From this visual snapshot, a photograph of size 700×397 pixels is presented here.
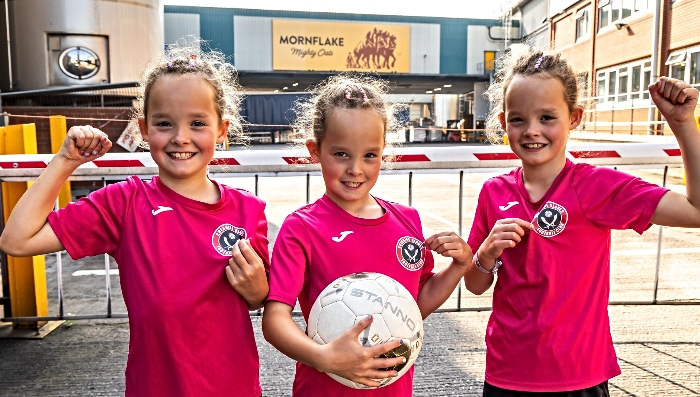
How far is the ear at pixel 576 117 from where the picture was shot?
2.20 meters

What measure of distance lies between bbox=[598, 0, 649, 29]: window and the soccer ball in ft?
78.6

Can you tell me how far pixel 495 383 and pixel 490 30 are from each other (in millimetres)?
44830

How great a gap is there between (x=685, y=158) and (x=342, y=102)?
4.06ft

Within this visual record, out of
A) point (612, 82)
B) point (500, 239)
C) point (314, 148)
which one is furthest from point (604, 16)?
point (314, 148)

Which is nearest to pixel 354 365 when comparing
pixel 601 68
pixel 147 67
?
pixel 147 67

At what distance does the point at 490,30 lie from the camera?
A: 43406mm

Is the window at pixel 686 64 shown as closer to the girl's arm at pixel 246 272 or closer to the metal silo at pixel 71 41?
the metal silo at pixel 71 41

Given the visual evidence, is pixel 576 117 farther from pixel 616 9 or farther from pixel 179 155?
pixel 616 9

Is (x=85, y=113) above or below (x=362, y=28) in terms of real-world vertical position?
below

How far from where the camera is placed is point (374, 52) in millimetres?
42438

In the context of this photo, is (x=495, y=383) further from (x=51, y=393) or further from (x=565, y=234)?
(x=51, y=393)

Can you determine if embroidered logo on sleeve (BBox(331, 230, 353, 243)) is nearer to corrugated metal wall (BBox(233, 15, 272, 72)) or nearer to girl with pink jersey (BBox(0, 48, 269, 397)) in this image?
girl with pink jersey (BBox(0, 48, 269, 397))

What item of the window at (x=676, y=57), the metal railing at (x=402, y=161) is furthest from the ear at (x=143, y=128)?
the window at (x=676, y=57)

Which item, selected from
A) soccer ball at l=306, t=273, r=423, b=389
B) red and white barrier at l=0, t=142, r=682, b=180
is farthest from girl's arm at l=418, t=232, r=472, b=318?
red and white barrier at l=0, t=142, r=682, b=180
